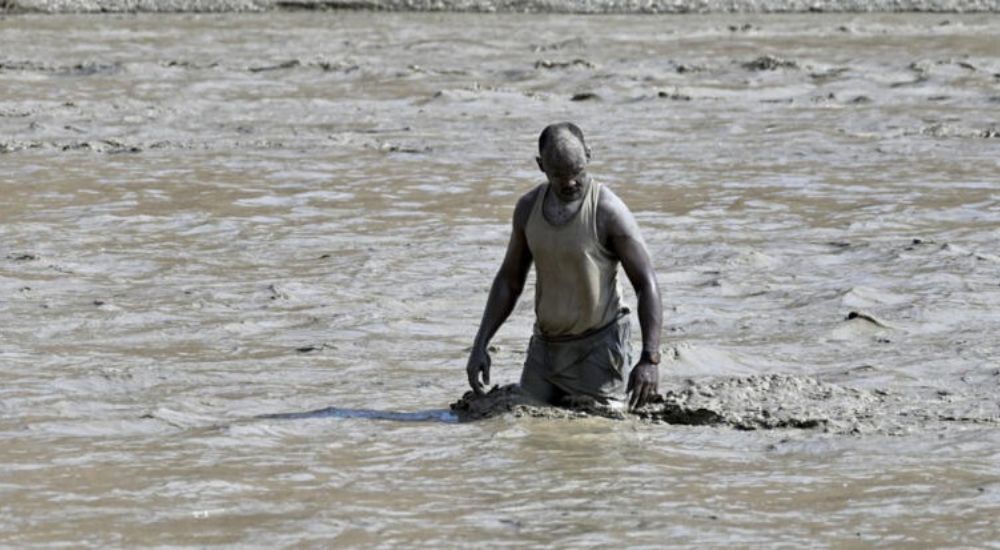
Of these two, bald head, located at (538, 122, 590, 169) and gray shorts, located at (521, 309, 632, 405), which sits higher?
bald head, located at (538, 122, 590, 169)

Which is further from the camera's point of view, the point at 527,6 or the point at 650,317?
→ the point at 527,6

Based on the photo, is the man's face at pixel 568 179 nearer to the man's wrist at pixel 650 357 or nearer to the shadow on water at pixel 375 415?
the man's wrist at pixel 650 357

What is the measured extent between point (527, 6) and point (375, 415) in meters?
15.7

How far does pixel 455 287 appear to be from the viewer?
9.30 m

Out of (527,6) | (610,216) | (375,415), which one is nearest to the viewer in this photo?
(610,216)

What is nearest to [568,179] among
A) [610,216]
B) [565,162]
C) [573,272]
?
[565,162]

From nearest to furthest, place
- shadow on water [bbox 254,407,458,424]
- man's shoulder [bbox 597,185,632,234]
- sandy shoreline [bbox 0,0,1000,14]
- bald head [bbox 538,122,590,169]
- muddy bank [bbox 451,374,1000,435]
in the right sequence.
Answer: bald head [bbox 538,122,590,169] → man's shoulder [bbox 597,185,632,234] → muddy bank [bbox 451,374,1000,435] → shadow on water [bbox 254,407,458,424] → sandy shoreline [bbox 0,0,1000,14]

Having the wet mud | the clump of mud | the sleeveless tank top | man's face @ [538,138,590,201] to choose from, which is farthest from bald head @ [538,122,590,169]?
the wet mud

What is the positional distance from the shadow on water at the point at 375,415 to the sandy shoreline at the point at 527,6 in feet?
50.7

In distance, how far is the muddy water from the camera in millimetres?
5754

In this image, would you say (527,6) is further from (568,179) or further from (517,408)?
(568,179)

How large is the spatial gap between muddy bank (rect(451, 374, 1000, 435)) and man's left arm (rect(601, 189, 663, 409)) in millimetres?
308

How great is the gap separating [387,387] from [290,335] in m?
1.03

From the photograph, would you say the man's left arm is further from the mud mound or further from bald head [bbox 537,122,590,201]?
the mud mound
